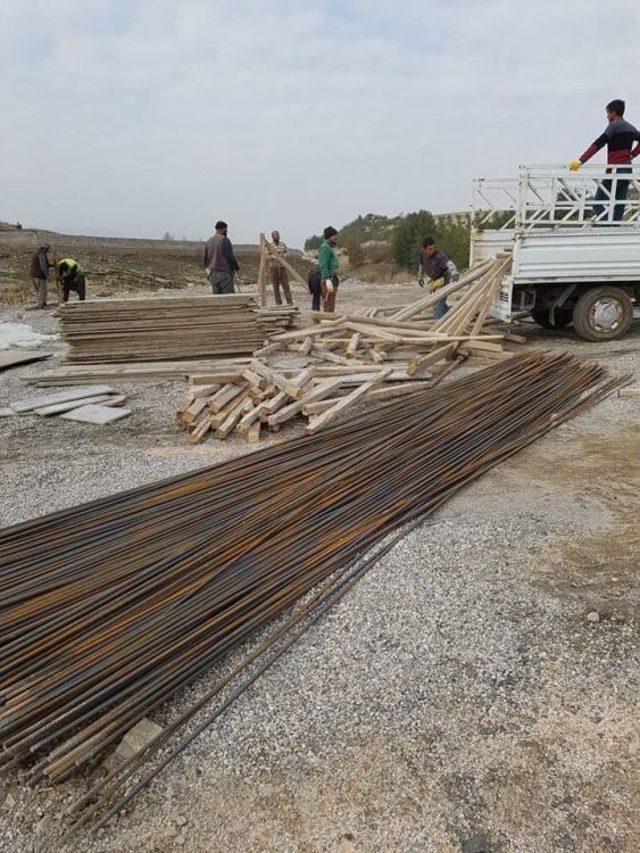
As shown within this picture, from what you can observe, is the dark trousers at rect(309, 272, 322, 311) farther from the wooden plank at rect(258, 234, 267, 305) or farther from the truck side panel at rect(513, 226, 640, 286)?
the truck side panel at rect(513, 226, 640, 286)

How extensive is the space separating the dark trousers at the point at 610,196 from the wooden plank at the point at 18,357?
9333mm

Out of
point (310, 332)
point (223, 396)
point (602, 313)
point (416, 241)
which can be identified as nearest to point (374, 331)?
point (310, 332)

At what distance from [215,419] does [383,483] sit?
7.36 feet

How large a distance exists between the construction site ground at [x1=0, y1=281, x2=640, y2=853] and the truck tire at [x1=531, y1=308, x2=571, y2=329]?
6793 mm

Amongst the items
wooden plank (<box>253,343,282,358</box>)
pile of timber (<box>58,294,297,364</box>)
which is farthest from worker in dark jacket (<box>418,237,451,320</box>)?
pile of timber (<box>58,294,297,364</box>)

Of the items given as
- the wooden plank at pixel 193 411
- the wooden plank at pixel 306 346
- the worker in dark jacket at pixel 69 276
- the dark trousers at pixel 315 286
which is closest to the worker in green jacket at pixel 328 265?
the dark trousers at pixel 315 286

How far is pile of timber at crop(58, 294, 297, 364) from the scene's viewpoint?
361 inches

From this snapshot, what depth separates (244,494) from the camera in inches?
174

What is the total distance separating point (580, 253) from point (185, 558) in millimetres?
8006

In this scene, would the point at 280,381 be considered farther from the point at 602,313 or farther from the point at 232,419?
the point at 602,313

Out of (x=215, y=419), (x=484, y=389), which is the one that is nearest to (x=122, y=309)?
(x=215, y=419)

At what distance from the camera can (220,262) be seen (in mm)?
11477

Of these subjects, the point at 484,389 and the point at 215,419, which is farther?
the point at 484,389

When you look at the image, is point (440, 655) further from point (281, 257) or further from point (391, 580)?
point (281, 257)
